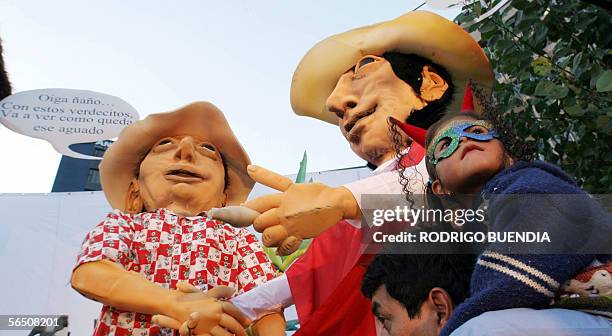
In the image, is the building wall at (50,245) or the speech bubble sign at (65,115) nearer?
the speech bubble sign at (65,115)

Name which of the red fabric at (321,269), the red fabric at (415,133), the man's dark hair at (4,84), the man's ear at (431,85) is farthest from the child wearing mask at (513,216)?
the man's dark hair at (4,84)

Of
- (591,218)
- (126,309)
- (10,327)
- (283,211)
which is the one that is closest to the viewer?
(591,218)

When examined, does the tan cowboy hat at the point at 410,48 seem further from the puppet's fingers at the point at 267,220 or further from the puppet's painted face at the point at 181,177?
the puppet's fingers at the point at 267,220

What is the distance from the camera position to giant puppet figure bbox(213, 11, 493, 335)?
146cm

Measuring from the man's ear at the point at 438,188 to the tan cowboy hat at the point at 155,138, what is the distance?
92 cm

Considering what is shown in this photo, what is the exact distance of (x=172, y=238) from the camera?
1.77m

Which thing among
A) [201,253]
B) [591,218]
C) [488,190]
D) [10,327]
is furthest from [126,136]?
[591,218]

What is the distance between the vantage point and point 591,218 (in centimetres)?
102

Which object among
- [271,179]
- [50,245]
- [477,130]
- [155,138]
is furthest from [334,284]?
[50,245]

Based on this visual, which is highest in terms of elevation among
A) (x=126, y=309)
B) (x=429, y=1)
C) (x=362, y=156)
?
(x=429, y=1)

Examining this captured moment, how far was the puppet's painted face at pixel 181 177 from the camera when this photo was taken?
190 centimetres

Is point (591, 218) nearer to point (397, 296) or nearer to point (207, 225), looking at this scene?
point (397, 296)

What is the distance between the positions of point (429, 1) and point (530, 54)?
1.66 ft

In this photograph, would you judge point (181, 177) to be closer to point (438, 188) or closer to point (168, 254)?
point (168, 254)
